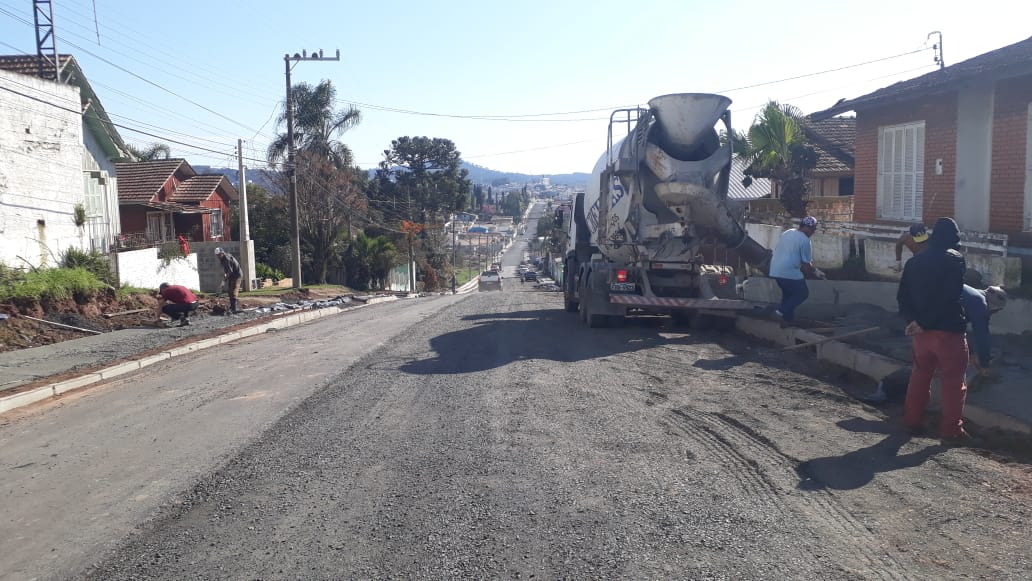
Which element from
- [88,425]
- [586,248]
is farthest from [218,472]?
[586,248]

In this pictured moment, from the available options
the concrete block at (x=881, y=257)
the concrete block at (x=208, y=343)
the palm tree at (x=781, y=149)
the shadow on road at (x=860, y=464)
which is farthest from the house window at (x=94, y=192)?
the shadow on road at (x=860, y=464)

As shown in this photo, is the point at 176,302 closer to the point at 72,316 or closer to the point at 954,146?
the point at 72,316

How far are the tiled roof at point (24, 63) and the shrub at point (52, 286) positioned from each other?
1055 cm

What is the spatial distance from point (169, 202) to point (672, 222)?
32711mm

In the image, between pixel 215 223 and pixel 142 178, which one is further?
pixel 215 223

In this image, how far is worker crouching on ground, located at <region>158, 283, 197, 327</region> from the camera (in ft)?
Answer: 56.6

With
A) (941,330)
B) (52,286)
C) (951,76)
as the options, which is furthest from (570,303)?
(941,330)

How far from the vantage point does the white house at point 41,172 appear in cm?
1912

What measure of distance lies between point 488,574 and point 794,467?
112 inches

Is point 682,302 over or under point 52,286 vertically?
under

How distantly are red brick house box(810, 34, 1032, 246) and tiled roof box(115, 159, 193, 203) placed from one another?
101 feet

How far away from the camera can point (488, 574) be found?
447 centimetres

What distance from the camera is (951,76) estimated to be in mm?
13516

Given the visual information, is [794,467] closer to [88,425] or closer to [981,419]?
[981,419]
